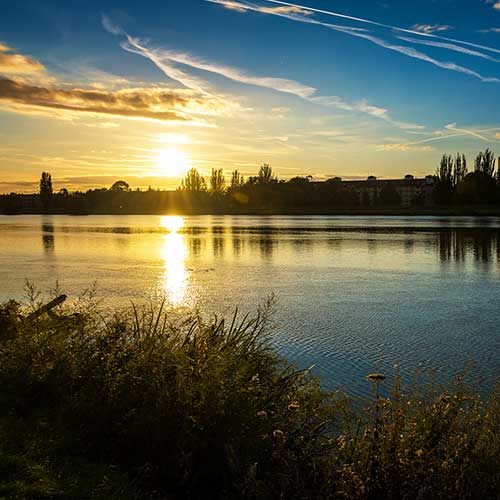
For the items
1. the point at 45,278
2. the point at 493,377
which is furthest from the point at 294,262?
the point at 493,377

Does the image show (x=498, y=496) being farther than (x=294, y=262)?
No

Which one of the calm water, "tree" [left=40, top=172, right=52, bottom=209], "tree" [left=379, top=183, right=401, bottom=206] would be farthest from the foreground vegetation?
"tree" [left=40, top=172, right=52, bottom=209]

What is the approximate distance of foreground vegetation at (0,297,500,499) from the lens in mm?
5375

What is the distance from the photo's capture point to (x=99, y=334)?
28.3 feet

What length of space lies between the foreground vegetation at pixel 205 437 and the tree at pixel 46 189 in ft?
525

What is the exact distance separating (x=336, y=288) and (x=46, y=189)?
500 ft

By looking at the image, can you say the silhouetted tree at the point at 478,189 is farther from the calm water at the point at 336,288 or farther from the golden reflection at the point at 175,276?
the golden reflection at the point at 175,276

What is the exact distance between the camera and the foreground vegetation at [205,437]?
5375 mm

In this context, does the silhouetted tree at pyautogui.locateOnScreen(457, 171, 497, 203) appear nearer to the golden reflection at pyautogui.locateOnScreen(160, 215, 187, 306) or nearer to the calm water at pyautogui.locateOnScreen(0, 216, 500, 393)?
the calm water at pyautogui.locateOnScreen(0, 216, 500, 393)

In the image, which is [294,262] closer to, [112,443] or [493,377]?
[493,377]

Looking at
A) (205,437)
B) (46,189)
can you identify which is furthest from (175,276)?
(46,189)

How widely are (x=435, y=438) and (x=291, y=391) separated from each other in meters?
2.26

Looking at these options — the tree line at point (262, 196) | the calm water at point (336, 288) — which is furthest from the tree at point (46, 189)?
the calm water at point (336, 288)

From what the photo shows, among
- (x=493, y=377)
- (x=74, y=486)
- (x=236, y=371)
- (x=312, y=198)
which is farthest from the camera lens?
(x=312, y=198)
